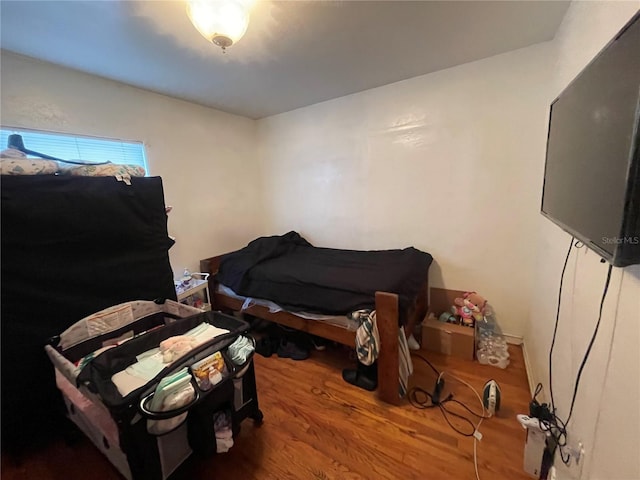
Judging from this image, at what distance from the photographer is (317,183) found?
3.21 m

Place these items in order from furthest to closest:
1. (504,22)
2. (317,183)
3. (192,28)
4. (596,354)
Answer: (317,183)
(504,22)
(192,28)
(596,354)

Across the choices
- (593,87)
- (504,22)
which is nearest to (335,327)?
(593,87)

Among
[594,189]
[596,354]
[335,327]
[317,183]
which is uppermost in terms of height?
[317,183]

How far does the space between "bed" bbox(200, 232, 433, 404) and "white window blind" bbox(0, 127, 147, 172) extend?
122 cm

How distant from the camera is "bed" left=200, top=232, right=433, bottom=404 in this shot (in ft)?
5.74

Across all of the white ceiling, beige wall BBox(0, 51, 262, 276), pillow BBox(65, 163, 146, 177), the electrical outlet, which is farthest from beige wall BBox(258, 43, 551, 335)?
pillow BBox(65, 163, 146, 177)

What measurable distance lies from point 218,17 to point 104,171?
1080mm

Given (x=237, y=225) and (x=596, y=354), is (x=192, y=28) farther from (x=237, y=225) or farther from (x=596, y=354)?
(x=596, y=354)

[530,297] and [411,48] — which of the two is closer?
[411,48]

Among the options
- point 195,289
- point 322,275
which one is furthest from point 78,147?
point 322,275

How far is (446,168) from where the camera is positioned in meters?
2.45

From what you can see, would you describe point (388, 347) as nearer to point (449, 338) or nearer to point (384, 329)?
point (384, 329)

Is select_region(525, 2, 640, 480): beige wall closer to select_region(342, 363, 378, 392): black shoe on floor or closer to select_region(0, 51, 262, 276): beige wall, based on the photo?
select_region(342, 363, 378, 392): black shoe on floor

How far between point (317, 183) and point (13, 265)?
2.54 meters
